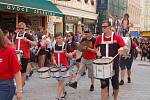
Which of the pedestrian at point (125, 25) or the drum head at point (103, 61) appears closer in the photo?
the drum head at point (103, 61)

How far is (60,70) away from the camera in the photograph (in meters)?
9.60

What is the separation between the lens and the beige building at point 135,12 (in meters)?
64.6

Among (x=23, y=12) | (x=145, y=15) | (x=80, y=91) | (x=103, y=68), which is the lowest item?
(x=80, y=91)

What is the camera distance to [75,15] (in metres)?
33.5

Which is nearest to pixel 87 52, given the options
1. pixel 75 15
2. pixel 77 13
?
Answer: pixel 75 15

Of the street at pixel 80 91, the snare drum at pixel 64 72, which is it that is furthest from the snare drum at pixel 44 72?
the street at pixel 80 91

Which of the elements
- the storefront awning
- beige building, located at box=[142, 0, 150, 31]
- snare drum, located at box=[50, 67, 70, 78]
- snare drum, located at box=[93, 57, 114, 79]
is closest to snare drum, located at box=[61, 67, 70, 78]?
snare drum, located at box=[50, 67, 70, 78]

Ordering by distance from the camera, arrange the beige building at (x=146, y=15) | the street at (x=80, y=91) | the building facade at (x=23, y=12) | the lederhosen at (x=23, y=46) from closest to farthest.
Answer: the lederhosen at (x=23, y=46), the street at (x=80, y=91), the building facade at (x=23, y=12), the beige building at (x=146, y=15)

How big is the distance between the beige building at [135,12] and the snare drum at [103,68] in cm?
Answer: 5452

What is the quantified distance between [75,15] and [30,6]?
12668 mm

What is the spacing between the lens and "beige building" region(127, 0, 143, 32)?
212ft

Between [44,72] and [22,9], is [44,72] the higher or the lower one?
the lower one

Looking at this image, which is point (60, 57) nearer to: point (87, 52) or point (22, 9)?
point (87, 52)

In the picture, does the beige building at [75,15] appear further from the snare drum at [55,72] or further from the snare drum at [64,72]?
the snare drum at [55,72]
